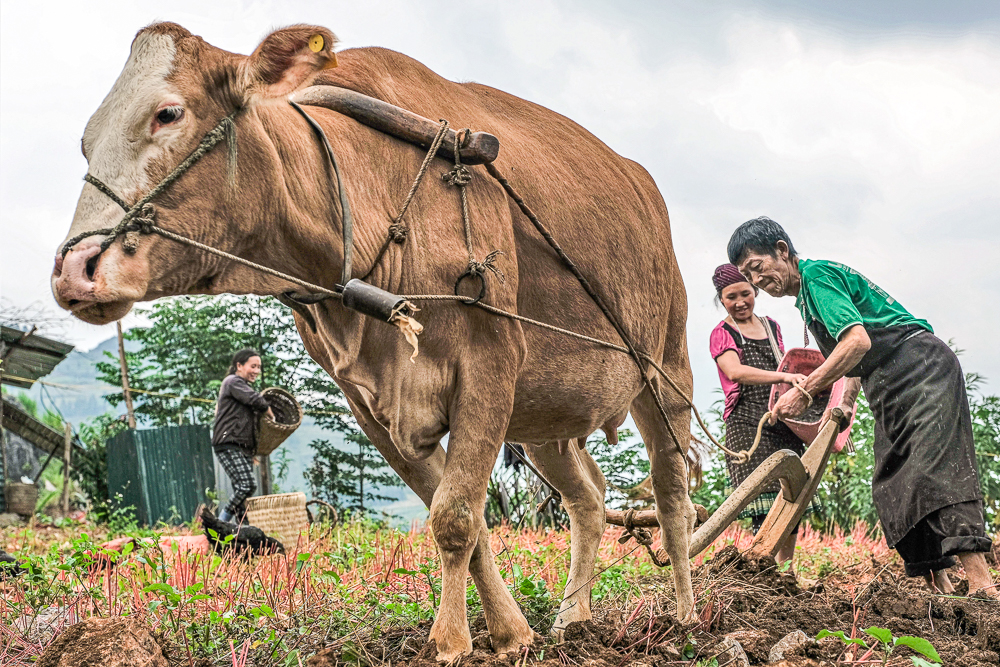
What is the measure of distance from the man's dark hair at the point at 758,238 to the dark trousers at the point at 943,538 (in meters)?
1.57

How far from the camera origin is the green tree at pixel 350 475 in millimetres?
15555

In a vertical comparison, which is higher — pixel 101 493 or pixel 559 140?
pixel 559 140

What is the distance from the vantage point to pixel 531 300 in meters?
3.34

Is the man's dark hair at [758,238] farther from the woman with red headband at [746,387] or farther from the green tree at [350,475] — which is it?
the green tree at [350,475]

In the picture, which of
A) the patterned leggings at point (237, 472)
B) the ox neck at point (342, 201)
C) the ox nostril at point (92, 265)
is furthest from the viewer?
the patterned leggings at point (237, 472)

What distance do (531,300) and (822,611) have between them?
1.98 meters

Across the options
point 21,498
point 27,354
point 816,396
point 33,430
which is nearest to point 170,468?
point 27,354

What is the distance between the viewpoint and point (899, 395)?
486 centimetres

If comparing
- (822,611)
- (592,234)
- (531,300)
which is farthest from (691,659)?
(592,234)

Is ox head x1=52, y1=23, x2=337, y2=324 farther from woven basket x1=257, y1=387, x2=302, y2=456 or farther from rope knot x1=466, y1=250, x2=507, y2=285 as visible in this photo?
woven basket x1=257, y1=387, x2=302, y2=456

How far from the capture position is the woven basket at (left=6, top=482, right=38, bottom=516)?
15.9 metres

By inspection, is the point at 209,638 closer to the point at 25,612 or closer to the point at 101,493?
the point at 25,612

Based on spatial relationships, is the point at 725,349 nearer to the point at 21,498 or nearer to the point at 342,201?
the point at 342,201

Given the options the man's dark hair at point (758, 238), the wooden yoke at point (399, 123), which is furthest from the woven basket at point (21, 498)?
the wooden yoke at point (399, 123)
